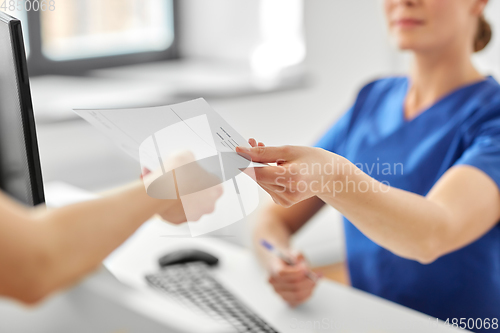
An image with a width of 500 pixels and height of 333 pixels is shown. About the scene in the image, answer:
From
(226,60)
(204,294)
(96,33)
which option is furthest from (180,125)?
(226,60)

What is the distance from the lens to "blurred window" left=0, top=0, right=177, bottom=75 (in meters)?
2.02

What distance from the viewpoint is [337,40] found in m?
2.44

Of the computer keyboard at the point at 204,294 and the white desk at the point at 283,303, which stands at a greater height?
the computer keyboard at the point at 204,294

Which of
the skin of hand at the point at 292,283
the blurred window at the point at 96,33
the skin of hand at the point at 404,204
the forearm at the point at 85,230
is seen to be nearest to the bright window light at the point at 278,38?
the blurred window at the point at 96,33

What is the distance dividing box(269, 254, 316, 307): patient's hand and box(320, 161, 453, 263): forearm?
23cm

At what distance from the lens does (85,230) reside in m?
0.41

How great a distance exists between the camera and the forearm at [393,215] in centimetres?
64

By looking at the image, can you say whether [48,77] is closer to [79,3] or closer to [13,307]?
[79,3]

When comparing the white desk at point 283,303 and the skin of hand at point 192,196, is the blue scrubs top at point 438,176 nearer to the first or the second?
the white desk at point 283,303

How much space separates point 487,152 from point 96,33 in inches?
67.6

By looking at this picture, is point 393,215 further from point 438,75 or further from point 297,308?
point 438,75

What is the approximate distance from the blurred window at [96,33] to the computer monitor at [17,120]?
1366mm

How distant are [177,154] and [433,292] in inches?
25.1

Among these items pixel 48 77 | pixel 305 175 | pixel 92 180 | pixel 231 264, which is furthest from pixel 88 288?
pixel 48 77
